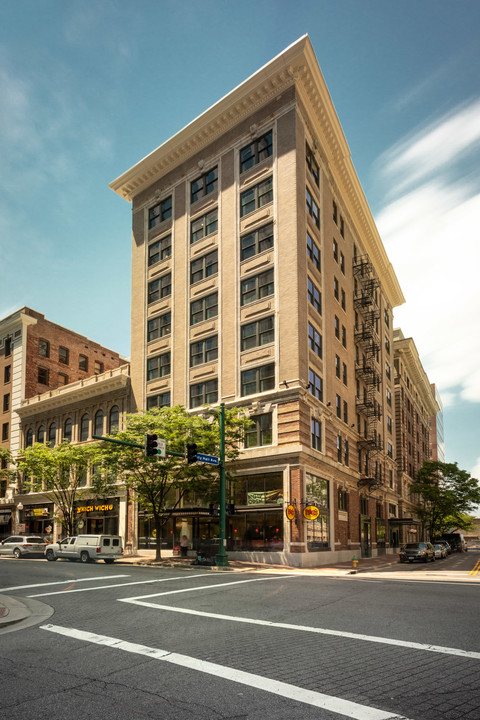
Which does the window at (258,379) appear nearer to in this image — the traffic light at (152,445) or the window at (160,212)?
the traffic light at (152,445)

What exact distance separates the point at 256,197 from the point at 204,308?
27.8ft

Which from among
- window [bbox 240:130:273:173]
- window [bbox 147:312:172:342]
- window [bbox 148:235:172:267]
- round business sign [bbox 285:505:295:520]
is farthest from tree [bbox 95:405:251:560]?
window [bbox 240:130:273:173]

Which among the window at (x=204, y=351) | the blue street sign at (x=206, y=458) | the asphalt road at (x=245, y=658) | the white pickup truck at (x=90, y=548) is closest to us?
the asphalt road at (x=245, y=658)

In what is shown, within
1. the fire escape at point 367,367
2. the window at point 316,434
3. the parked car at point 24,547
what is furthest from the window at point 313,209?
the parked car at point 24,547

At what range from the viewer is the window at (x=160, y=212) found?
45531 millimetres

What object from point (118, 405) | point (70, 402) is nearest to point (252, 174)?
point (118, 405)

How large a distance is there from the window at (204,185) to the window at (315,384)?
1603cm

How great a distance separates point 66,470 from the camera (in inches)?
1692

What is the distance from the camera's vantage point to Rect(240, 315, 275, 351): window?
35.8 m

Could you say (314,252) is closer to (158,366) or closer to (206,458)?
(158,366)

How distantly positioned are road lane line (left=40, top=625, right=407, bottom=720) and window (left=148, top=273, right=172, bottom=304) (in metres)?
35.6

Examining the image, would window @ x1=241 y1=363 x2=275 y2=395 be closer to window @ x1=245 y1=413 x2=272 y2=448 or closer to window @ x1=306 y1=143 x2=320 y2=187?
window @ x1=245 y1=413 x2=272 y2=448

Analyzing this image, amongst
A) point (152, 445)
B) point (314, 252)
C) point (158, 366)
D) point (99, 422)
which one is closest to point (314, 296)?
point (314, 252)

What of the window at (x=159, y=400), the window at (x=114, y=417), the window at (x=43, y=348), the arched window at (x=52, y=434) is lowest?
the arched window at (x=52, y=434)
